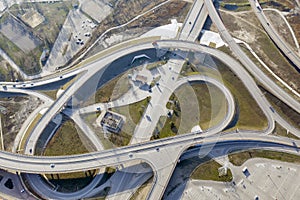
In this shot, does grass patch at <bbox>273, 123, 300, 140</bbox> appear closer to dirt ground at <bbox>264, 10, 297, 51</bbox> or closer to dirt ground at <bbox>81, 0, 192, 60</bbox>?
dirt ground at <bbox>264, 10, 297, 51</bbox>

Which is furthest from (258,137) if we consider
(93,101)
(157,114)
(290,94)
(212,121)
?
(93,101)

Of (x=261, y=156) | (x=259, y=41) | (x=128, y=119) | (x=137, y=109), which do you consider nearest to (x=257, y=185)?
(x=261, y=156)

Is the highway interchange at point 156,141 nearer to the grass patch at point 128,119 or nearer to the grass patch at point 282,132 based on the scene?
the grass patch at point 282,132

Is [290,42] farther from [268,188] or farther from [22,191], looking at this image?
[22,191]

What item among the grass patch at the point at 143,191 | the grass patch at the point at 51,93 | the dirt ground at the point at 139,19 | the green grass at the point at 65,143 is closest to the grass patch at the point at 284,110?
the grass patch at the point at 143,191

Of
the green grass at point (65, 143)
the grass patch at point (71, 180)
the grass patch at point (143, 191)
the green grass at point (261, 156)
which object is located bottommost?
the grass patch at point (143, 191)
